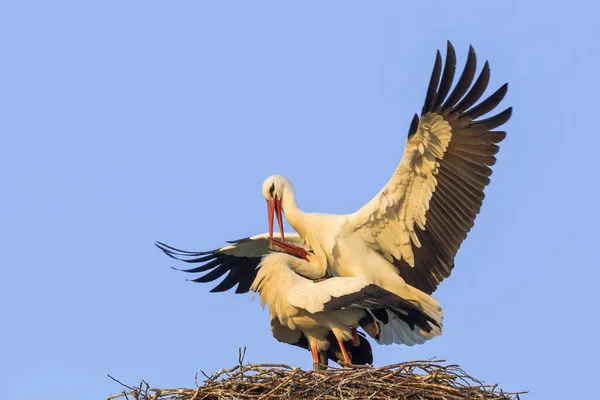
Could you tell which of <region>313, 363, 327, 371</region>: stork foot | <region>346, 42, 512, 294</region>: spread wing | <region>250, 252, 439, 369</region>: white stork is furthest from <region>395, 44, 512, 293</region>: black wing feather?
<region>313, 363, 327, 371</region>: stork foot

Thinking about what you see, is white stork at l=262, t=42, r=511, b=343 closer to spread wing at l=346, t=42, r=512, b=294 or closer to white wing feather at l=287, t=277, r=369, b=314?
spread wing at l=346, t=42, r=512, b=294

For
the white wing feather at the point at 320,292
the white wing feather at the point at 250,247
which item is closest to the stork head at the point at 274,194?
the white wing feather at the point at 250,247

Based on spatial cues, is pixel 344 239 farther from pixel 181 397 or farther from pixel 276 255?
pixel 181 397

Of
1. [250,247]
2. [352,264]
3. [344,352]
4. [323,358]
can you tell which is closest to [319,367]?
[344,352]

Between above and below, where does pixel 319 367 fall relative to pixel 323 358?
below

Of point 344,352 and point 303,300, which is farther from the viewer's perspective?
point 344,352

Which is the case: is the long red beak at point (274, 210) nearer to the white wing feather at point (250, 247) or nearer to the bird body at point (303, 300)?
the white wing feather at point (250, 247)

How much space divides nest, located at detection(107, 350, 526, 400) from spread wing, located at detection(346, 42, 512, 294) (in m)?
1.84

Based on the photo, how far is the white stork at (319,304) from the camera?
1298 centimetres

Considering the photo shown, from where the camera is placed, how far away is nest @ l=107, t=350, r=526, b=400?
11.7m

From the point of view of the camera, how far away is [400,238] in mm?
13734

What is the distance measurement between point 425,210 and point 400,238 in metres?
0.31

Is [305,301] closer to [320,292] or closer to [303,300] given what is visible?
[303,300]

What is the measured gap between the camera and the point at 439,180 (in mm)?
13531
